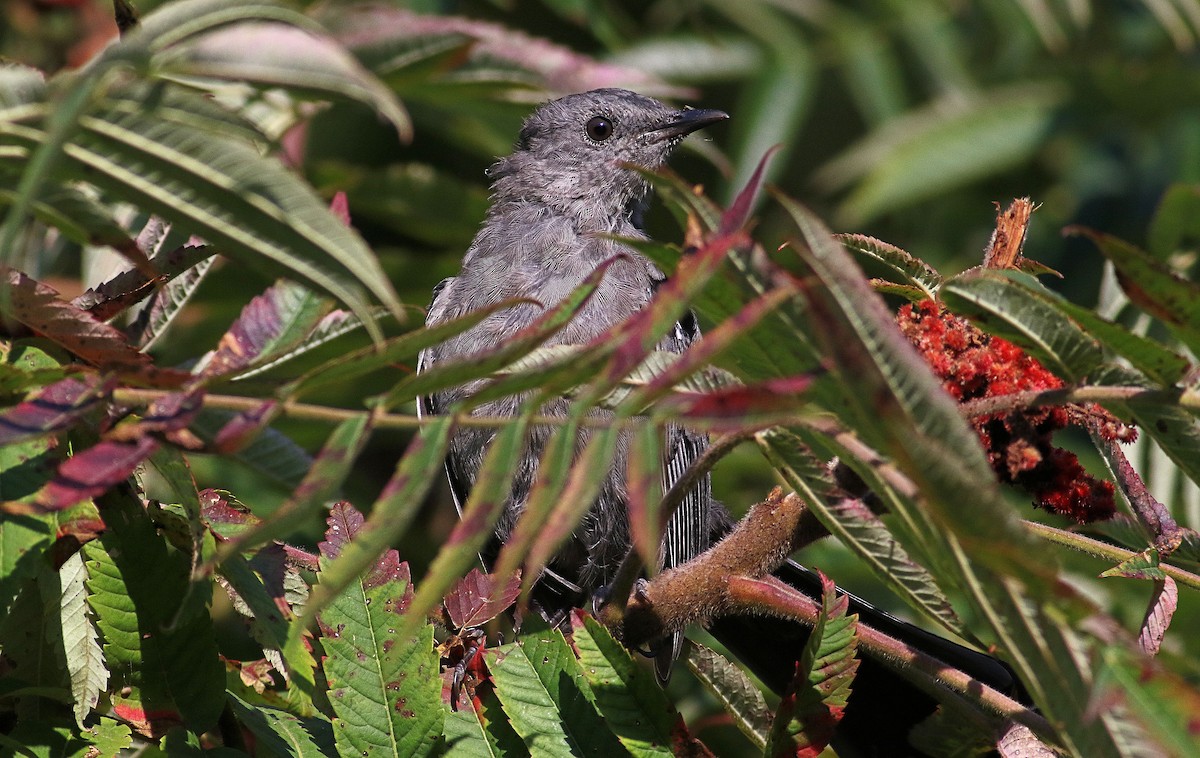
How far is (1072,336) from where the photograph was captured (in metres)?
1.45

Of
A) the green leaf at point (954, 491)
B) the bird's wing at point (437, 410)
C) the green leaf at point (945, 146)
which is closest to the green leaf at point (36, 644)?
the green leaf at point (954, 491)

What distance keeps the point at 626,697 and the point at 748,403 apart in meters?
0.95

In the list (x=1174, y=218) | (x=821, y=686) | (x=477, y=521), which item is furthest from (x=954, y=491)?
(x=1174, y=218)

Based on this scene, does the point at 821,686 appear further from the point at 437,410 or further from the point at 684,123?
the point at 684,123

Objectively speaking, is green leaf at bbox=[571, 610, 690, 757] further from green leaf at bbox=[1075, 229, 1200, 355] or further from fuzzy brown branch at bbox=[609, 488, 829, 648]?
green leaf at bbox=[1075, 229, 1200, 355]

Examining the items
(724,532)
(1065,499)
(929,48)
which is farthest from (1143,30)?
(1065,499)

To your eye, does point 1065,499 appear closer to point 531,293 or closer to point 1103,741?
point 1103,741

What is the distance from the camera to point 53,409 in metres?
1.50

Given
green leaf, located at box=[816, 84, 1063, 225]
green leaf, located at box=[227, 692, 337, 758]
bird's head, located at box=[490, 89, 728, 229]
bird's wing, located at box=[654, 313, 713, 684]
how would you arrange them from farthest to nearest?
green leaf, located at box=[816, 84, 1063, 225]
bird's head, located at box=[490, 89, 728, 229]
bird's wing, located at box=[654, 313, 713, 684]
green leaf, located at box=[227, 692, 337, 758]

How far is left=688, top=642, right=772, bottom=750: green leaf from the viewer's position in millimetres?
2312

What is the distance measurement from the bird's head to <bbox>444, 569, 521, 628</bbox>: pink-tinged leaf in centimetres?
216

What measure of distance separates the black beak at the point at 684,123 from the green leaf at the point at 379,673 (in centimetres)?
284

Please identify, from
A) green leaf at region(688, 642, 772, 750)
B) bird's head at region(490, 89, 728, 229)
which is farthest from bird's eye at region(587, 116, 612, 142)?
green leaf at region(688, 642, 772, 750)

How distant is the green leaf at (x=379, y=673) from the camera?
1.92m
